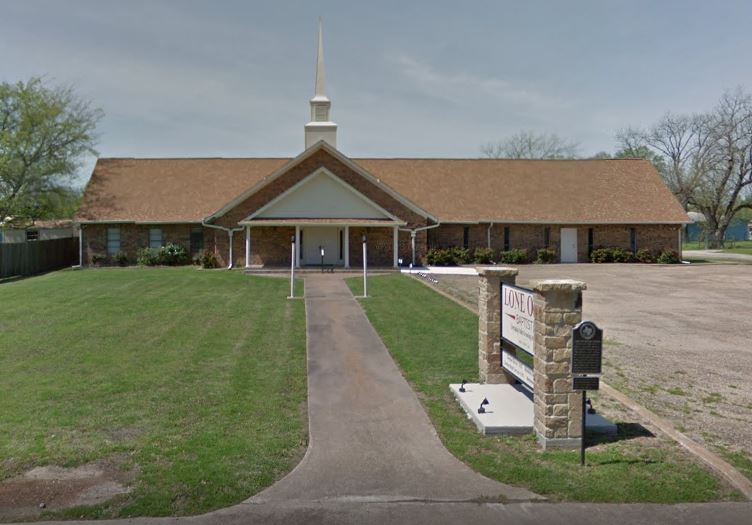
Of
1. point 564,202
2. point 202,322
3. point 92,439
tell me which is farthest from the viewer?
point 564,202

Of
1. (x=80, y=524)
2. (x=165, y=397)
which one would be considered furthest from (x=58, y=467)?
(x=165, y=397)

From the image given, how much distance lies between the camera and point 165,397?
27.8 ft

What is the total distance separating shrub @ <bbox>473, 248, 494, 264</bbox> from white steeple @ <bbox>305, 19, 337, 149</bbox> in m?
9.75

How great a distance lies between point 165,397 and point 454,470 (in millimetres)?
4408

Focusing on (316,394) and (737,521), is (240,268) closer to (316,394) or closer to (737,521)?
(316,394)

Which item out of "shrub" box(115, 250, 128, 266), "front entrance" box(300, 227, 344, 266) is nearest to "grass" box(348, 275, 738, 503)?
"front entrance" box(300, 227, 344, 266)

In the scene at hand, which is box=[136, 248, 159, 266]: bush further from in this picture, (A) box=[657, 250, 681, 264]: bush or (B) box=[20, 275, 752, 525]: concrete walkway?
(A) box=[657, 250, 681, 264]: bush

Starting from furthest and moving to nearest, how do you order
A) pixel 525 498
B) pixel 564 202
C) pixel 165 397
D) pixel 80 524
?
pixel 564 202 < pixel 165 397 < pixel 525 498 < pixel 80 524

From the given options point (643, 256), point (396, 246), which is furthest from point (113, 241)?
point (643, 256)

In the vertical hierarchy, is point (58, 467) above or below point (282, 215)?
below

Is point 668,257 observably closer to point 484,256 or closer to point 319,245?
point 484,256

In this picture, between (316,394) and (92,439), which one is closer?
(92,439)

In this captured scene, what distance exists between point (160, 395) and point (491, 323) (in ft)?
15.7

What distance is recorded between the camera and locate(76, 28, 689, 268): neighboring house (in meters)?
29.1
